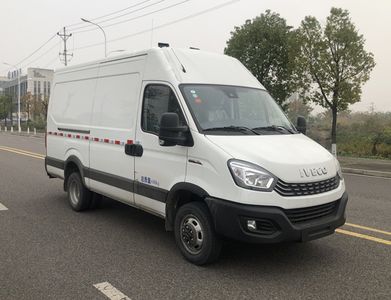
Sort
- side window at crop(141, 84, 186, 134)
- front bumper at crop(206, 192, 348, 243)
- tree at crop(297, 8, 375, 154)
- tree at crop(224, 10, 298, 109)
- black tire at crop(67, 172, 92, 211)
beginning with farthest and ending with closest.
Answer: tree at crop(224, 10, 298, 109), tree at crop(297, 8, 375, 154), black tire at crop(67, 172, 92, 211), side window at crop(141, 84, 186, 134), front bumper at crop(206, 192, 348, 243)

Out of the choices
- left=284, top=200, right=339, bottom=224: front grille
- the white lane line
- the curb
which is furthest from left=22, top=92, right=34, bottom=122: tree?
left=284, top=200, right=339, bottom=224: front grille

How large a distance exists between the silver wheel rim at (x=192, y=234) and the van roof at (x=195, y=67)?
166 cm

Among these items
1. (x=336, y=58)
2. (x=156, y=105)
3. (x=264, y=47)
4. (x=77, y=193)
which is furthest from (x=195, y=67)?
(x=264, y=47)

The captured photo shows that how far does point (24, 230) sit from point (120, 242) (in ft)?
5.16

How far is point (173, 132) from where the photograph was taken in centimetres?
483

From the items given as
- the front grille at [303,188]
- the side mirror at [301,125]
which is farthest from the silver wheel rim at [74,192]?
the front grille at [303,188]

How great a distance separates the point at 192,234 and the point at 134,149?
1495mm

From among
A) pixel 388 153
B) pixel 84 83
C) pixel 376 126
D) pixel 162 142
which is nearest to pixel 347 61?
pixel 388 153

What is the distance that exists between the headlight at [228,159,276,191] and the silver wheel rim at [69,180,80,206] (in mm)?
3936

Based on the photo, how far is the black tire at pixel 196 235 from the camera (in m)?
4.66

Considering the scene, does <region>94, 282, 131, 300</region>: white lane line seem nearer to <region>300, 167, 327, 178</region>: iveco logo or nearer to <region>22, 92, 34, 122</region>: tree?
<region>300, 167, 327, 178</region>: iveco logo

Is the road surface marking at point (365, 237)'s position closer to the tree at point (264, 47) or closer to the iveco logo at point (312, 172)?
the iveco logo at point (312, 172)

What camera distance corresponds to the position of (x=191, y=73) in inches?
212

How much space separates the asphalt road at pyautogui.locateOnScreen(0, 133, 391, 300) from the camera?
417 centimetres
